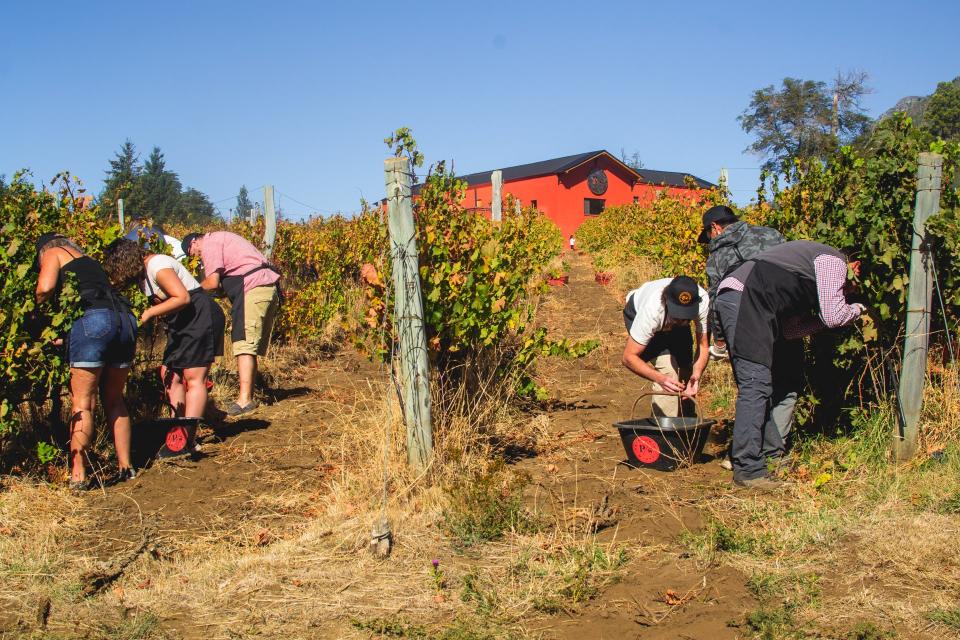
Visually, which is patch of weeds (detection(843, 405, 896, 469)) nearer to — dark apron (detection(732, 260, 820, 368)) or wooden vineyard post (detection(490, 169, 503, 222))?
dark apron (detection(732, 260, 820, 368))

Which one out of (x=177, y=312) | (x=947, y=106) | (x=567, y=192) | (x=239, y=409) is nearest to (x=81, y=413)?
(x=177, y=312)

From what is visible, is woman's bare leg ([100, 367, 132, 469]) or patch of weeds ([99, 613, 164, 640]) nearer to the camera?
patch of weeds ([99, 613, 164, 640])

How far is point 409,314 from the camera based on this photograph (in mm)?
4484

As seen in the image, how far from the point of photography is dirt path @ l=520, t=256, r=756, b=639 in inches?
121

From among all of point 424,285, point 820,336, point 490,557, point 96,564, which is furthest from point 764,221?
point 96,564

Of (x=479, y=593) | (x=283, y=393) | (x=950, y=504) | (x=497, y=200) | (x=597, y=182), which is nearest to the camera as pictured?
(x=479, y=593)

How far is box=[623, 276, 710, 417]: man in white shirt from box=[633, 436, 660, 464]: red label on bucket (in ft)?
1.12

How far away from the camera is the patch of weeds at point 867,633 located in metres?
2.74

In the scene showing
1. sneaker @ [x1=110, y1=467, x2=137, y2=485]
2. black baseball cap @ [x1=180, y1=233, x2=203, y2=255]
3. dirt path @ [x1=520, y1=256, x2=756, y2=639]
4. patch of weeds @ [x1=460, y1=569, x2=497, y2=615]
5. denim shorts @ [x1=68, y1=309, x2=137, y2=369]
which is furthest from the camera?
black baseball cap @ [x1=180, y1=233, x2=203, y2=255]

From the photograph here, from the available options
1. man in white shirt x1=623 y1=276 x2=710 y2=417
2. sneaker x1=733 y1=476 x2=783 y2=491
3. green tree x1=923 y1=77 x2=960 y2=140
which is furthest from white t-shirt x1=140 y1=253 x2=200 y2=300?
green tree x1=923 y1=77 x2=960 y2=140

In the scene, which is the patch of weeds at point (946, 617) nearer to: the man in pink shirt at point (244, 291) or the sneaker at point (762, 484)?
the sneaker at point (762, 484)

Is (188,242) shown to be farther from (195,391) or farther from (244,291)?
(195,391)

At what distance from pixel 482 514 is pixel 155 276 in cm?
305

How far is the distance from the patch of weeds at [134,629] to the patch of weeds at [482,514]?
141 centimetres
